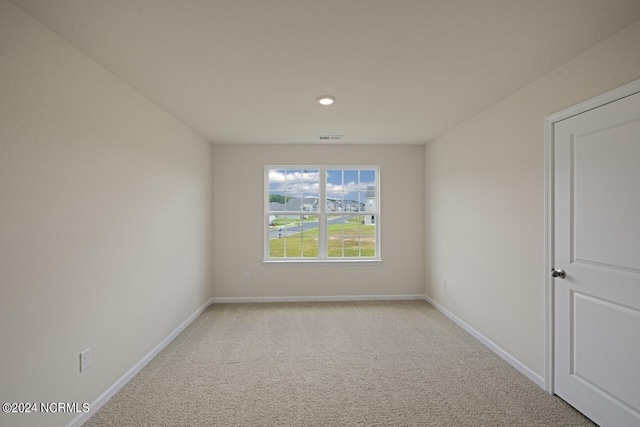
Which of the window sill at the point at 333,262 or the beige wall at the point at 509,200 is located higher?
the beige wall at the point at 509,200

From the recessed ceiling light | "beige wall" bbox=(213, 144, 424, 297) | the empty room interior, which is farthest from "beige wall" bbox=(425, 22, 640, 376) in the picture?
the recessed ceiling light

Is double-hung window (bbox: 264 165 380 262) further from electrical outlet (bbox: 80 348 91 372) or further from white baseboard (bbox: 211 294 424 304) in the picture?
electrical outlet (bbox: 80 348 91 372)

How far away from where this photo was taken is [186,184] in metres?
3.65

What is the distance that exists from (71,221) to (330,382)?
7.05ft

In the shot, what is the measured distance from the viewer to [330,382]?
2.46 metres

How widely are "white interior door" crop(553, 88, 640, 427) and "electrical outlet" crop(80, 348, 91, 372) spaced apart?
3261mm

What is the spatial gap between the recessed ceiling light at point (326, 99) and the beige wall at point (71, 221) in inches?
61.4

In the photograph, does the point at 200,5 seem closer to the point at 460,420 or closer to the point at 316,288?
the point at 460,420

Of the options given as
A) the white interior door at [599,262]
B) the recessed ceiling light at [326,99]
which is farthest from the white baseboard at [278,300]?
the recessed ceiling light at [326,99]

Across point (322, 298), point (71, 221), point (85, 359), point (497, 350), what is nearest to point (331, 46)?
point (71, 221)

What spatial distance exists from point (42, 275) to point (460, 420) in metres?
2.67

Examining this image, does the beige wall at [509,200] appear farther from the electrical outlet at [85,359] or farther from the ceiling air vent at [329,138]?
the electrical outlet at [85,359]

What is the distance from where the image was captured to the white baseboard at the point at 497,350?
243 centimetres

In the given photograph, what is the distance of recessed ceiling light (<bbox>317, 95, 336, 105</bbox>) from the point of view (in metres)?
2.74
